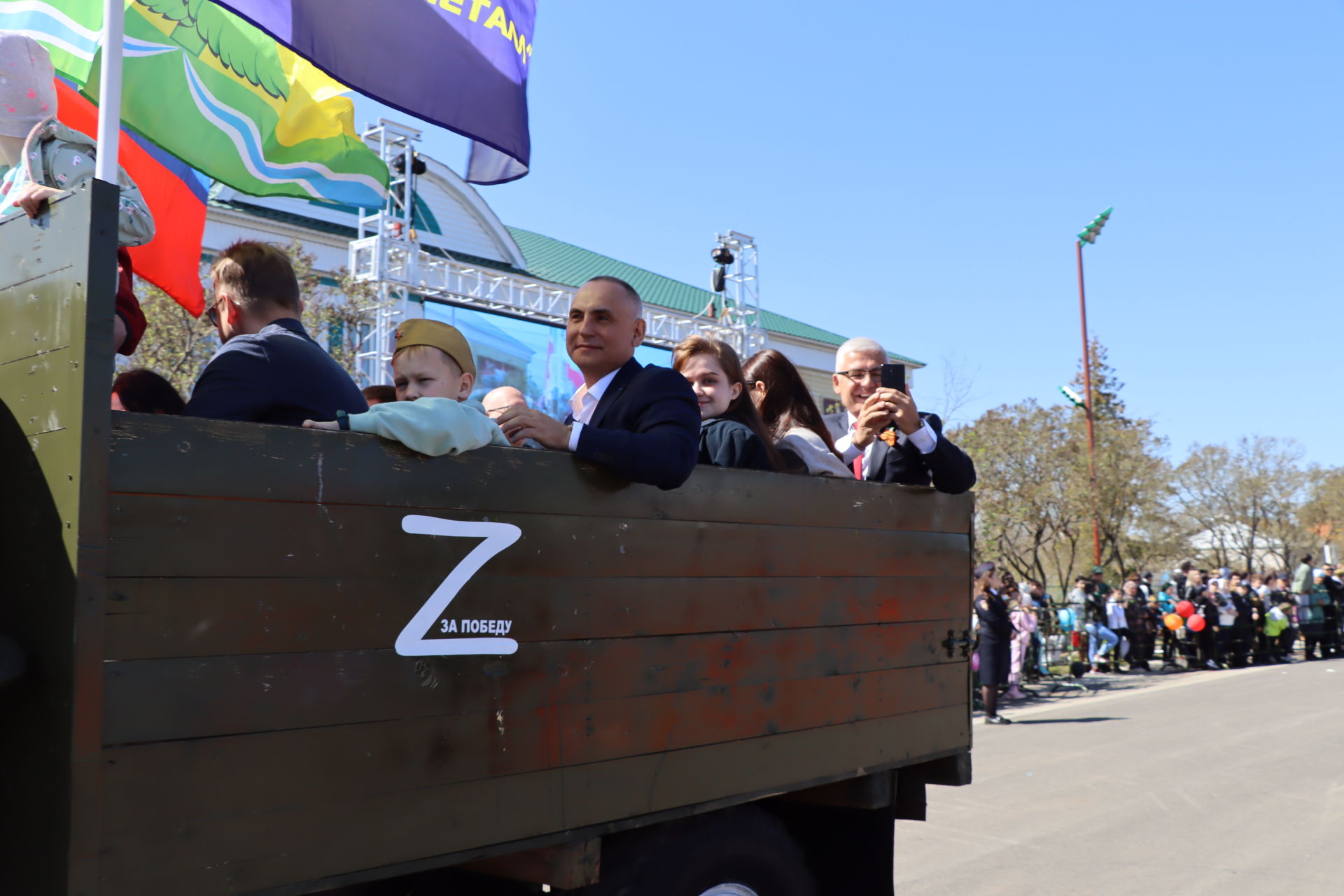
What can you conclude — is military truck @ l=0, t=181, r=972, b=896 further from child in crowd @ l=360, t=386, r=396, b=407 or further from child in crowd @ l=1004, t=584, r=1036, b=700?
child in crowd @ l=1004, t=584, r=1036, b=700

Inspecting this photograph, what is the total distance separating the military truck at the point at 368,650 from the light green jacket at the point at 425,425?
4cm

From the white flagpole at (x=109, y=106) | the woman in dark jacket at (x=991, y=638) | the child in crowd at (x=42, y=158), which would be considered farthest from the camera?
the woman in dark jacket at (x=991, y=638)

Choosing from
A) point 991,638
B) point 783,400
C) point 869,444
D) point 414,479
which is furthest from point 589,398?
point 991,638

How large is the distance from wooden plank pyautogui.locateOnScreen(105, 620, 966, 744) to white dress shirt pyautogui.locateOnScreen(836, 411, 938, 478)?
2.82ft

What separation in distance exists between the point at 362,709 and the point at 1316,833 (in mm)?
6927

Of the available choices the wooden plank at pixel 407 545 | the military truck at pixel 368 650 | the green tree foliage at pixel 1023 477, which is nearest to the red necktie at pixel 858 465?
the wooden plank at pixel 407 545

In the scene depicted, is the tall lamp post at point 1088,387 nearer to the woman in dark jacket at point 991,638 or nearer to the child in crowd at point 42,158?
the woman in dark jacket at point 991,638

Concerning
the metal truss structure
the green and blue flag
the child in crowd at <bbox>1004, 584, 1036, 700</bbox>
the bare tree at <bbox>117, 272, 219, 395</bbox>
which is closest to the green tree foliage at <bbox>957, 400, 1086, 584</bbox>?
the child in crowd at <bbox>1004, 584, 1036, 700</bbox>

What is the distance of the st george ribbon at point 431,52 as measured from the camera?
14.5 feet

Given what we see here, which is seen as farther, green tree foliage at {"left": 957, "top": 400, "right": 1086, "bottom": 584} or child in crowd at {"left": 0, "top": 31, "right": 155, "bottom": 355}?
green tree foliage at {"left": 957, "top": 400, "right": 1086, "bottom": 584}

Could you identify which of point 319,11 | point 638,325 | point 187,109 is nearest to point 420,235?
point 187,109

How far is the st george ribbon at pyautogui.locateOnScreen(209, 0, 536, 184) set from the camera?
14.5 feet

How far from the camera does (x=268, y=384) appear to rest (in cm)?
257

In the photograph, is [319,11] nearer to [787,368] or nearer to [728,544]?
[787,368]
